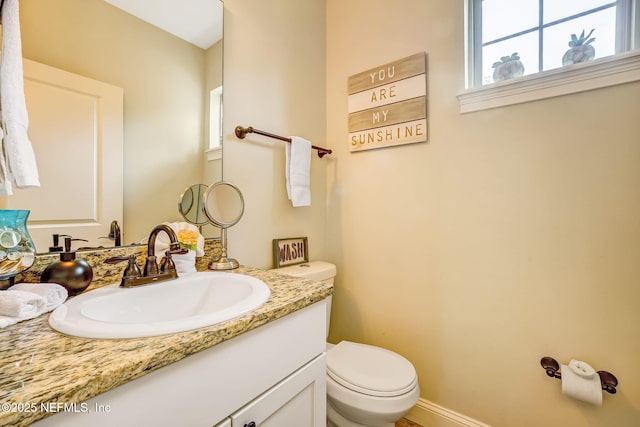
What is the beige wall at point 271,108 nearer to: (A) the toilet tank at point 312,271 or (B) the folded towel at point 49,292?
(A) the toilet tank at point 312,271

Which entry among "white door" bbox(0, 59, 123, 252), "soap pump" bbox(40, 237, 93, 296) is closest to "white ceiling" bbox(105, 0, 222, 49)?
"white door" bbox(0, 59, 123, 252)

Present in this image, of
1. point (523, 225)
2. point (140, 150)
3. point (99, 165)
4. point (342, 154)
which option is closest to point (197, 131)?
point (140, 150)

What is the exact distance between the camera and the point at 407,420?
1.40m

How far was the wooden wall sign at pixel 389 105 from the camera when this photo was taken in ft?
4.50

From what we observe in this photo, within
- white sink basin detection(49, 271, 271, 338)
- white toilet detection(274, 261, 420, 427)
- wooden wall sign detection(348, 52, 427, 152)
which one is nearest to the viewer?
white sink basin detection(49, 271, 271, 338)

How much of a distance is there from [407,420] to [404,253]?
0.85 m

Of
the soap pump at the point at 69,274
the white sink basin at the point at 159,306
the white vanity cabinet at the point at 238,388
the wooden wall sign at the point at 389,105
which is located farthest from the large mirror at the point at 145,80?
the wooden wall sign at the point at 389,105

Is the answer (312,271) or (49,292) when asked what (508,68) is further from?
(49,292)

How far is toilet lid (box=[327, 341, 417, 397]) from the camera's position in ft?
3.32

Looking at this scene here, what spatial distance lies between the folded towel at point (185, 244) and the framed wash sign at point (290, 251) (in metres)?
0.44

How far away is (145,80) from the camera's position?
3.22ft

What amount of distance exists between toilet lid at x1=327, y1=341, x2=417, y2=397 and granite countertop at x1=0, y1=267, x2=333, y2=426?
0.63m

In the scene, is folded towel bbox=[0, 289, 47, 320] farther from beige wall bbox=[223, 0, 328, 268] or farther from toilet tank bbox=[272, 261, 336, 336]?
toilet tank bbox=[272, 261, 336, 336]

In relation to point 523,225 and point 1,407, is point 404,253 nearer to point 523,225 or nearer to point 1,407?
point 523,225
